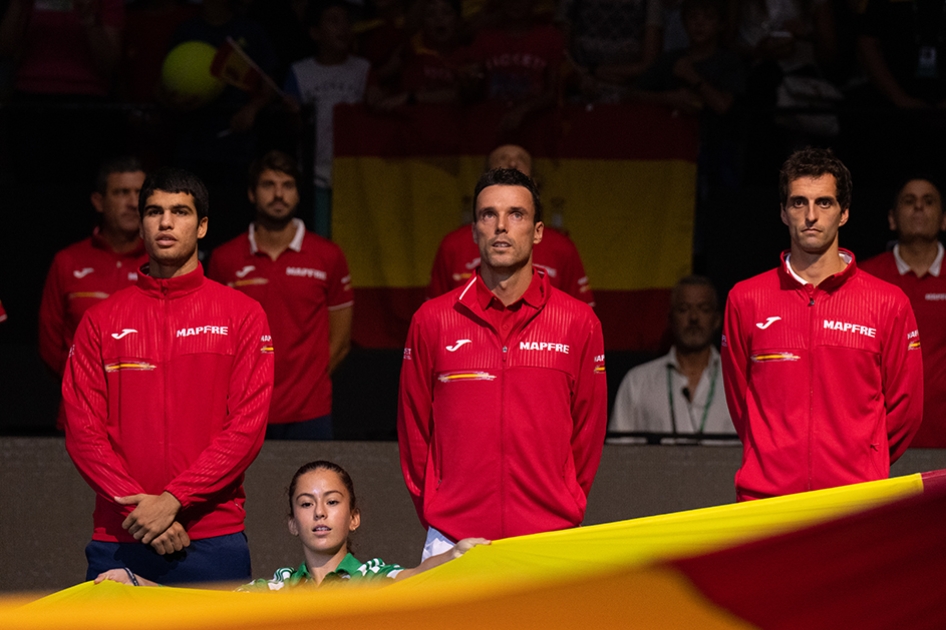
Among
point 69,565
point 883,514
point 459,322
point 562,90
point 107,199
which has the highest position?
point 562,90

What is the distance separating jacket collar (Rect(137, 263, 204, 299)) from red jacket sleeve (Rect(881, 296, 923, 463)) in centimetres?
252

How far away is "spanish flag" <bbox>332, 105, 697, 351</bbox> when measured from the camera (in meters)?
8.46

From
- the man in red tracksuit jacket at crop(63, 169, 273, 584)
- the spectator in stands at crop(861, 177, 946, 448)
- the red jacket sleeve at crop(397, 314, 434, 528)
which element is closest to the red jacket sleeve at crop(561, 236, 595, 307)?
the spectator in stands at crop(861, 177, 946, 448)

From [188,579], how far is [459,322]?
1.33 m

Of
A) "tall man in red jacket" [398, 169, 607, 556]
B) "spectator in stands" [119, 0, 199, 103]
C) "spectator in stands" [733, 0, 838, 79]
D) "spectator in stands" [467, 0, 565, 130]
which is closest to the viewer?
"tall man in red jacket" [398, 169, 607, 556]

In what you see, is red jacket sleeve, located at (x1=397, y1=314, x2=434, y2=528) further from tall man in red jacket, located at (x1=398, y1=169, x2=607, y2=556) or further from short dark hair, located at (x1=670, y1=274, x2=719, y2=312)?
short dark hair, located at (x1=670, y1=274, x2=719, y2=312)

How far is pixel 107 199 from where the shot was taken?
23.2 feet

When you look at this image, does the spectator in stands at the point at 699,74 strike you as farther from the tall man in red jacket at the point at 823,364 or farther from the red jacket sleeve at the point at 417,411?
the red jacket sleeve at the point at 417,411

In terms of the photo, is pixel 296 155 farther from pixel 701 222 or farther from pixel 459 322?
pixel 459 322

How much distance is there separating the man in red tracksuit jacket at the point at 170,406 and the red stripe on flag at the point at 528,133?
3.18 meters

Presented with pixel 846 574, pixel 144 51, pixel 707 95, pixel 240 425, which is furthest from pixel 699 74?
pixel 846 574

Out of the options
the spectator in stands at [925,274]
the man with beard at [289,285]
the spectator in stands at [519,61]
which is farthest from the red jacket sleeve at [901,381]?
the spectator in stands at [519,61]

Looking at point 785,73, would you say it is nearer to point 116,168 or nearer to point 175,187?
point 116,168

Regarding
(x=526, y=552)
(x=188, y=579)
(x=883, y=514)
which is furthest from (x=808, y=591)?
(x=188, y=579)
